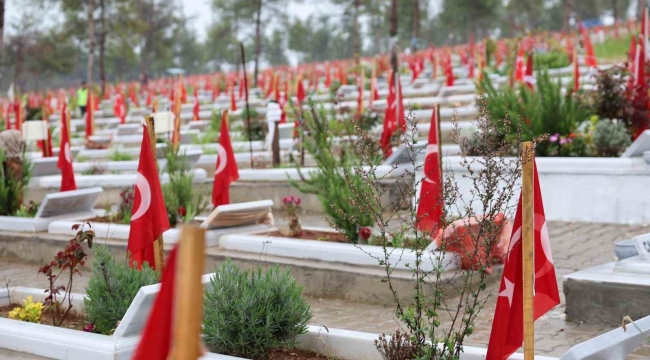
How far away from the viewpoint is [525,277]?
4344 mm

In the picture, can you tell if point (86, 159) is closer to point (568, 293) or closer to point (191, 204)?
point (191, 204)

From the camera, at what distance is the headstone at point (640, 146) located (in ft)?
36.9

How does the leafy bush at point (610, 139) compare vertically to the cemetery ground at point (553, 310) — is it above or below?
above

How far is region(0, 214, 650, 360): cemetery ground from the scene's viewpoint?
6418mm

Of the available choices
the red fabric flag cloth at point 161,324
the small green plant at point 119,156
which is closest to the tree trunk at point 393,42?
the small green plant at point 119,156

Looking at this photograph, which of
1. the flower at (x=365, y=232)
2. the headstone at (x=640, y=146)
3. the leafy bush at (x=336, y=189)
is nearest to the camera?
the flower at (x=365, y=232)

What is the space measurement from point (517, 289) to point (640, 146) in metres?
7.49

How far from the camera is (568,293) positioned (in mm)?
6875

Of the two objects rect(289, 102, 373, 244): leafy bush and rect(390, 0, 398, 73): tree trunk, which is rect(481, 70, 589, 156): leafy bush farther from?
rect(390, 0, 398, 73): tree trunk

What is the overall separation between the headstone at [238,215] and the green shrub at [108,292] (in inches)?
109

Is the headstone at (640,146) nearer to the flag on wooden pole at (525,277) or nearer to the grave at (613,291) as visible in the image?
the grave at (613,291)

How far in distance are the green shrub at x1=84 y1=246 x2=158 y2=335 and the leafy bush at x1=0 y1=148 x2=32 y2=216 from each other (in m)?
5.99

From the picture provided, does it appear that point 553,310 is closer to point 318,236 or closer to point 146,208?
point 318,236

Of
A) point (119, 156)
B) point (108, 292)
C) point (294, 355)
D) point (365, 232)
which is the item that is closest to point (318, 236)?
point (365, 232)
